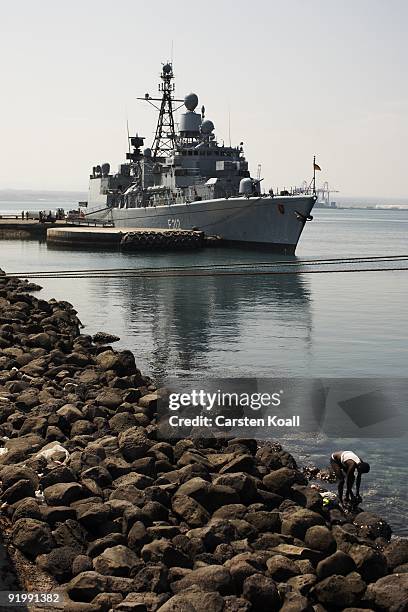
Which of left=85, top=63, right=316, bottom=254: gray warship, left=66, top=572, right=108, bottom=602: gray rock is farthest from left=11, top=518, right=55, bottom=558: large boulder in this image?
left=85, top=63, right=316, bottom=254: gray warship

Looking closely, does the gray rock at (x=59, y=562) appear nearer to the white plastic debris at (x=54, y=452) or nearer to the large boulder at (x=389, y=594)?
the white plastic debris at (x=54, y=452)

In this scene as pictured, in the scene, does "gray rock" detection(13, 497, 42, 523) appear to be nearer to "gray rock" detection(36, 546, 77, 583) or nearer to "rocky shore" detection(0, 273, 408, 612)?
"rocky shore" detection(0, 273, 408, 612)

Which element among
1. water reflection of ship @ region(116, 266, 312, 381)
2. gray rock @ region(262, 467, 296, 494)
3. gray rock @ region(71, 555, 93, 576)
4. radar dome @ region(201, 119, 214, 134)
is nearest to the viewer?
gray rock @ region(71, 555, 93, 576)

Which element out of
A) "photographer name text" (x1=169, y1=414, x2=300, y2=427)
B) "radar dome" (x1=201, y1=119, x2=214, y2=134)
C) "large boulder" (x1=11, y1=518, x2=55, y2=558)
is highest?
"radar dome" (x1=201, y1=119, x2=214, y2=134)

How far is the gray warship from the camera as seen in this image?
6862cm

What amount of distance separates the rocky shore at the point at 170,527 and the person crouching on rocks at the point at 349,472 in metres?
0.74

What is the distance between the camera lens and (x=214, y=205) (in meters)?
70.5

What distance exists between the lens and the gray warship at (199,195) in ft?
225

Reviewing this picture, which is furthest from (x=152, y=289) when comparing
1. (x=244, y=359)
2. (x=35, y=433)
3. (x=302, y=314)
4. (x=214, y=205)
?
(x=35, y=433)

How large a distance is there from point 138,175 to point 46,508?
253ft

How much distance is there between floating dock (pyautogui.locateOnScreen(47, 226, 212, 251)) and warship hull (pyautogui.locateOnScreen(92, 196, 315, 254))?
202 cm

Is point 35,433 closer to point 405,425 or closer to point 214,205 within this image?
point 405,425

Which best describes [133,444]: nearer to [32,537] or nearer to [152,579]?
[32,537]

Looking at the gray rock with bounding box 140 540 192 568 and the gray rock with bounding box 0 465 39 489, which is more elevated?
the gray rock with bounding box 0 465 39 489
